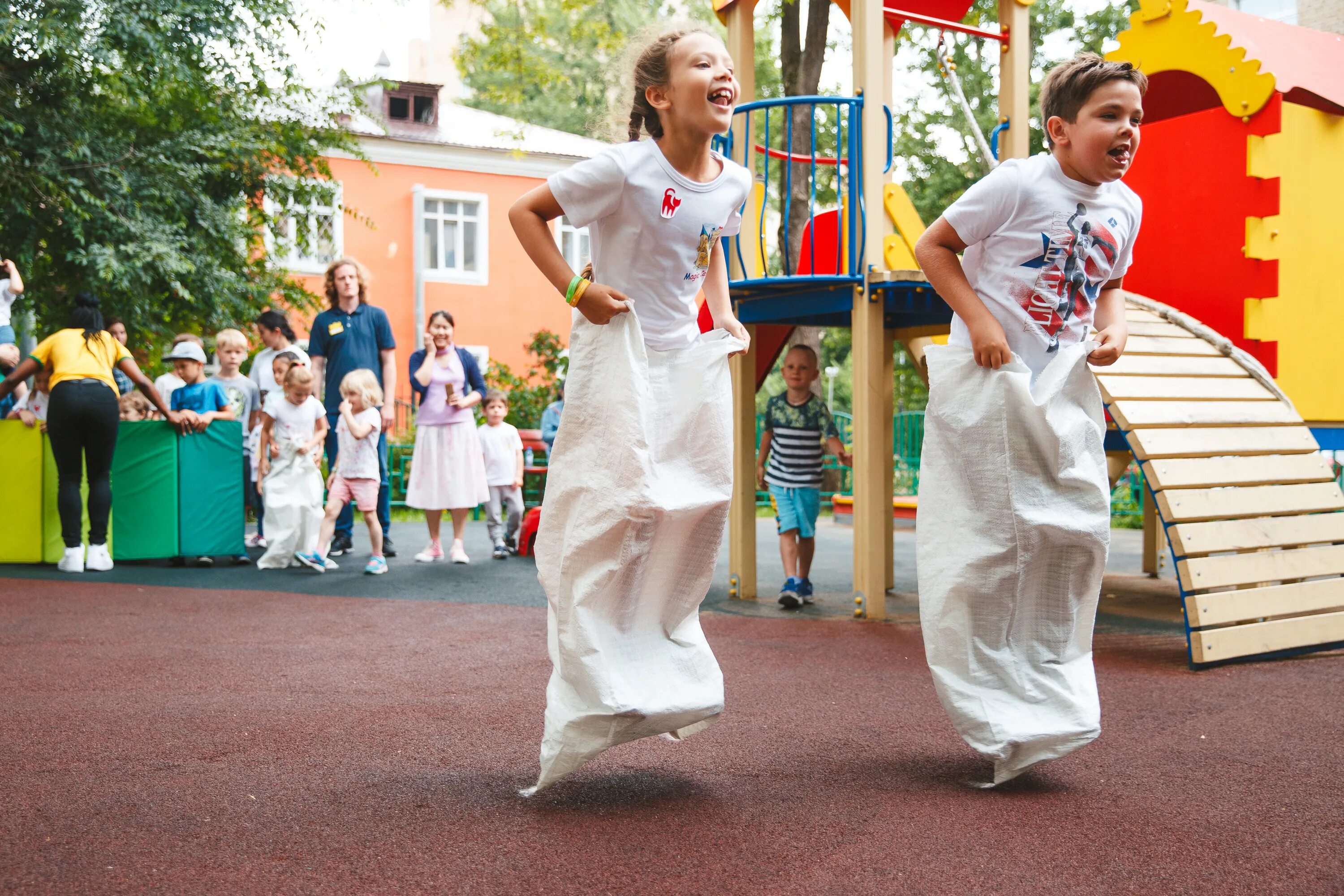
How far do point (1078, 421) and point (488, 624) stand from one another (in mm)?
3537

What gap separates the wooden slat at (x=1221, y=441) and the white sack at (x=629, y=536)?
2.87m

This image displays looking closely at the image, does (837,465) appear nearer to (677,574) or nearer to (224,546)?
(224,546)

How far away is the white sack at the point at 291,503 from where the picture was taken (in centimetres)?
818

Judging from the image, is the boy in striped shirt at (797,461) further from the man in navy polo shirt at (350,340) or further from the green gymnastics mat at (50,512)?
the green gymnastics mat at (50,512)

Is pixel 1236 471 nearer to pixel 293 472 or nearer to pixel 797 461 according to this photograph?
pixel 797 461

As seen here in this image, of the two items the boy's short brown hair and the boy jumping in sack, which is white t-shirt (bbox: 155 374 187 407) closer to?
the boy jumping in sack

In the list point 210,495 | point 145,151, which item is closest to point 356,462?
point 210,495

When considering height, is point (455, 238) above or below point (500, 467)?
above

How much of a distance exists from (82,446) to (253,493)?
2059mm

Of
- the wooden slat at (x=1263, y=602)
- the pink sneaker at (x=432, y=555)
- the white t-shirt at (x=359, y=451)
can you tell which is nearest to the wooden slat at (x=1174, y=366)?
the wooden slat at (x=1263, y=602)

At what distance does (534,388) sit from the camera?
1691cm

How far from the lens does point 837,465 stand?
17.6m

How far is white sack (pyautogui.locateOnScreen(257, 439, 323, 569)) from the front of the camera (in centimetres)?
818

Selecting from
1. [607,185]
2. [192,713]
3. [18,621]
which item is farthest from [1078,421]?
[18,621]
